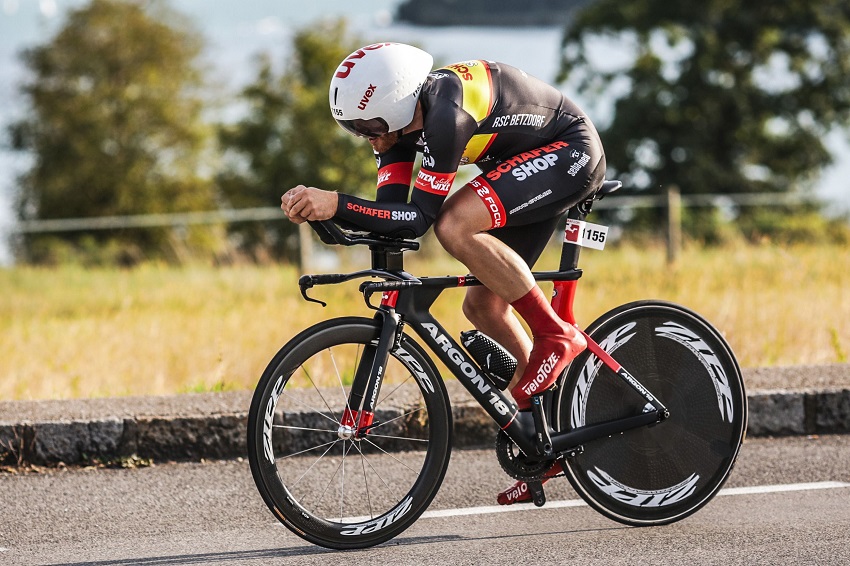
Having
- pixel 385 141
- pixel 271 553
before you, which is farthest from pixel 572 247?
pixel 271 553

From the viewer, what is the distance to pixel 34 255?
2677cm

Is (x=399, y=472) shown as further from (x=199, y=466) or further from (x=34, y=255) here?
(x=34, y=255)

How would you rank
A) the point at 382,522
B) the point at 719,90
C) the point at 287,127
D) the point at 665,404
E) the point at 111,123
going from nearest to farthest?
the point at 382,522 → the point at 665,404 → the point at 719,90 → the point at 111,123 → the point at 287,127

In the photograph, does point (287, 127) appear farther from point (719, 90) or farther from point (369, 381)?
point (369, 381)

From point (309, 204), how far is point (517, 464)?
Answer: 1310 millimetres

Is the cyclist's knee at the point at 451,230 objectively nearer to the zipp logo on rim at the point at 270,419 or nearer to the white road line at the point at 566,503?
the zipp logo on rim at the point at 270,419

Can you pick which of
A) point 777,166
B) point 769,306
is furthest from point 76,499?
point 777,166

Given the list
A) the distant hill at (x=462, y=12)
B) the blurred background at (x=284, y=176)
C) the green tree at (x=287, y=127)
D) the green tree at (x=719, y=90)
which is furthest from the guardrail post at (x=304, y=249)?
the distant hill at (x=462, y=12)

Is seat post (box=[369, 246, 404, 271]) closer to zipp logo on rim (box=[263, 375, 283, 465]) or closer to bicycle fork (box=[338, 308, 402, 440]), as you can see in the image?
bicycle fork (box=[338, 308, 402, 440])

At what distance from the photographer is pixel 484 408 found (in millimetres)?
4523

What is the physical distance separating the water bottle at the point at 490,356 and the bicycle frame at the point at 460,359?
1.4 inches

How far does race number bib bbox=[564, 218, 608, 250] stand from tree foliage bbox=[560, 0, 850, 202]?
3245cm

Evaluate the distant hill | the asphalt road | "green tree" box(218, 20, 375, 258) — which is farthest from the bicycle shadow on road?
the distant hill

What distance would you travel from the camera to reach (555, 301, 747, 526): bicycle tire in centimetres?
464
